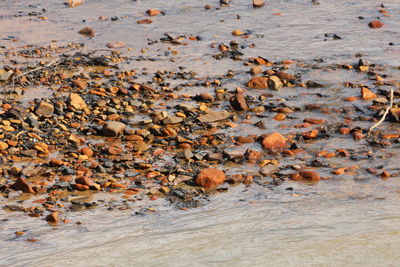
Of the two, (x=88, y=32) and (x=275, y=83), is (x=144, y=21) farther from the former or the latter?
(x=275, y=83)

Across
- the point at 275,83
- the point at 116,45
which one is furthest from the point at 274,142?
the point at 116,45

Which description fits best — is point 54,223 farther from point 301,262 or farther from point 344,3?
point 344,3

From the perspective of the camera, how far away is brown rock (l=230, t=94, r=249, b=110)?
6.96 m

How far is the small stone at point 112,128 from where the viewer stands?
6246 mm

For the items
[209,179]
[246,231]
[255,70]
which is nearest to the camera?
[246,231]

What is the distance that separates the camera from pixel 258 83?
7652mm

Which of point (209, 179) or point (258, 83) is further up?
point (258, 83)

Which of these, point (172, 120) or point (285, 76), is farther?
point (285, 76)

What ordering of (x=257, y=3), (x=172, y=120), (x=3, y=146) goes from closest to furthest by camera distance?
(x=3, y=146)
(x=172, y=120)
(x=257, y=3)

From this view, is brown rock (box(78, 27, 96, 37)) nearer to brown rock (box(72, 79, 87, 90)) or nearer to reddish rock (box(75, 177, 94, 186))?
brown rock (box(72, 79, 87, 90))

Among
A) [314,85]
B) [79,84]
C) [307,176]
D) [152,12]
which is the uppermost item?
[152,12]

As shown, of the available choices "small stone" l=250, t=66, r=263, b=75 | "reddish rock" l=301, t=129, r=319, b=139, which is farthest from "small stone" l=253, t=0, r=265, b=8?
"reddish rock" l=301, t=129, r=319, b=139

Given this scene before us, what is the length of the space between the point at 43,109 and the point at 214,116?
1.72 m

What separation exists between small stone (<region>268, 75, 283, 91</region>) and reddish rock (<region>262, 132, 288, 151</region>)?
1.57 metres
